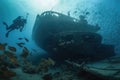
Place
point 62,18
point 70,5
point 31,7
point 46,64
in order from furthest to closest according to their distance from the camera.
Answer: point 31,7 < point 70,5 < point 62,18 < point 46,64

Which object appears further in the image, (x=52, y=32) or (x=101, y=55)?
(x=52, y=32)

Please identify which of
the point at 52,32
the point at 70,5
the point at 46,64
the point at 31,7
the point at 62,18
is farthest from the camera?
the point at 31,7

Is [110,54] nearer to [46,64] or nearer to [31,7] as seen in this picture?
[46,64]

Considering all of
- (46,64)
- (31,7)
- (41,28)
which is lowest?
(46,64)

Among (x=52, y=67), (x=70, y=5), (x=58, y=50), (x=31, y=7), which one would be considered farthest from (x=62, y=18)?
(x=31, y=7)

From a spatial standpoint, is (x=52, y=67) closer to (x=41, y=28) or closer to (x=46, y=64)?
(x=46, y=64)

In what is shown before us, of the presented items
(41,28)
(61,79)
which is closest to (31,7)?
(41,28)

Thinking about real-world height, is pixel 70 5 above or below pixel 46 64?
above

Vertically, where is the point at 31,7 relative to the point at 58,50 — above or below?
above

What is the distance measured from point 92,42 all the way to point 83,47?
1.02 m

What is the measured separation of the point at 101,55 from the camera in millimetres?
14039

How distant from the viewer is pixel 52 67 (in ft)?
45.6

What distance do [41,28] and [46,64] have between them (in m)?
5.80

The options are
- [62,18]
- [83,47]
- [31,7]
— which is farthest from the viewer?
[31,7]
